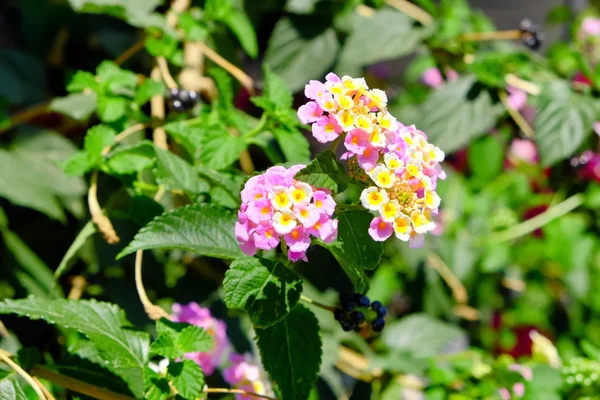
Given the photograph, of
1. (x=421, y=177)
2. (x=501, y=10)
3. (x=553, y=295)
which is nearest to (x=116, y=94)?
(x=421, y=177)

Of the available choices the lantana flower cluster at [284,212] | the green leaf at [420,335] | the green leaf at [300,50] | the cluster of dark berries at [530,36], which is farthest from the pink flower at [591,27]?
the lantana flower cluster at [284,212]

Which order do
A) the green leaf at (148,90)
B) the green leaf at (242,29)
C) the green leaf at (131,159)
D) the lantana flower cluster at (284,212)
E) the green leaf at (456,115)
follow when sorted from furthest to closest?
the green leaf at (456,115) → the green leaf at (242,29) → the green leaf at (148,90) → the green leaf at (131,159) → the lantana flower cluster at (284,212)

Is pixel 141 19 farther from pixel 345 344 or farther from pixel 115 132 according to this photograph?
pixel 345 344

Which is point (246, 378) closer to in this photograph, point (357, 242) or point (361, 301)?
point (361, 301)

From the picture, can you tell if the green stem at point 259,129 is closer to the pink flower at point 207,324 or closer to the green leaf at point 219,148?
the green leaf at point 219,148

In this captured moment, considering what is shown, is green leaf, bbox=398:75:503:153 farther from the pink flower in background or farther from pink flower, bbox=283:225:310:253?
pink flower, bbox=283:225:310:253

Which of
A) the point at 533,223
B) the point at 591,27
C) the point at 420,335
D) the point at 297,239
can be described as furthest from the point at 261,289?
the point at 591,27
